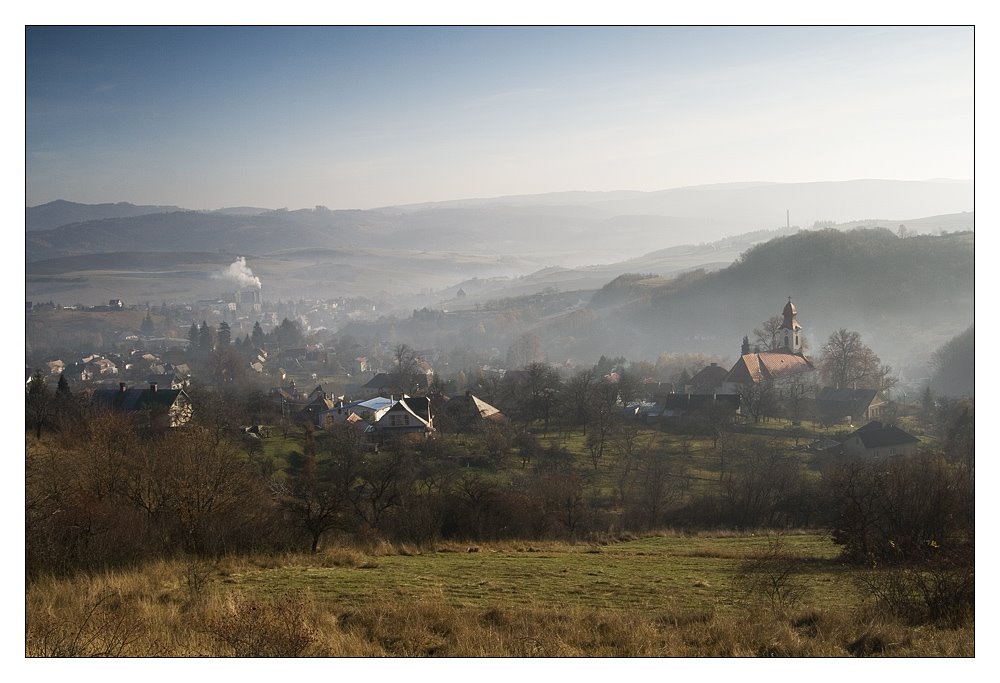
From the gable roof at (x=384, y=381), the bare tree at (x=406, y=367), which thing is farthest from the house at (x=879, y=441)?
the gable roof at (x=384, y=381)

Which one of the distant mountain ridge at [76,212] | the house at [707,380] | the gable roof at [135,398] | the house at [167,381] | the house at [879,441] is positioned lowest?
the house at [879,441]

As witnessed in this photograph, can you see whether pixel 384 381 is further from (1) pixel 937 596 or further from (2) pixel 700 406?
(1) pixel 937 596

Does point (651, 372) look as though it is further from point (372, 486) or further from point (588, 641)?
point (588, 641)

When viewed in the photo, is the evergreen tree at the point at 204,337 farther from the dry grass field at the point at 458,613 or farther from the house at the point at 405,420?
the dry grass field at the point at 458,613

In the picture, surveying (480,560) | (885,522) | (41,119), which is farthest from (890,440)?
(41,119)

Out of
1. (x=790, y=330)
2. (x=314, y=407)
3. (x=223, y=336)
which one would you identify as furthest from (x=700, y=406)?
(x=223, y=336)

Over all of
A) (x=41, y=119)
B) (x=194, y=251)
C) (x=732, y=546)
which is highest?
(x=41, y=119)
